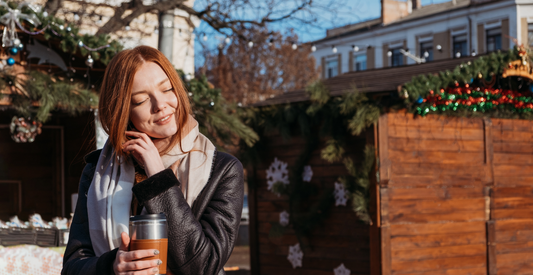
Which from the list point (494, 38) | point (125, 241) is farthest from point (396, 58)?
point (125, 241)

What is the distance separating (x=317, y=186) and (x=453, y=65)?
2.32 m

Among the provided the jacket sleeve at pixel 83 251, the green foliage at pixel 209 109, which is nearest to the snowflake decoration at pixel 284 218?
the green foliage at pixel 209 109

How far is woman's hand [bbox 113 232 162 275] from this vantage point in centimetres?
141

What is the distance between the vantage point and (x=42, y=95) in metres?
5.40

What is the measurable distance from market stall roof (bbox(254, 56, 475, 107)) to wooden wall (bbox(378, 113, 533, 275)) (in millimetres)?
420

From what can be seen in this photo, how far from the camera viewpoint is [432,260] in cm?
695

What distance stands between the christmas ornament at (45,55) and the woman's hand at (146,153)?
4632mm

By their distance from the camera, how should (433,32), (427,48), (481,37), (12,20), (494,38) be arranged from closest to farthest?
(12,20) < (494,38) < (481,37) < (433,32) < (427,48)

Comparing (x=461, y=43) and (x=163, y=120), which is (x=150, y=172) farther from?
(x=461, y=43)

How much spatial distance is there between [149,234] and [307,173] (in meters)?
6.19

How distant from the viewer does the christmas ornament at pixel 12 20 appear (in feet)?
17.1

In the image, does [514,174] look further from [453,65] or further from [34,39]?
[34,39]

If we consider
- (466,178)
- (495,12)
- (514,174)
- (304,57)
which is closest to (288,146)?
(466,178)

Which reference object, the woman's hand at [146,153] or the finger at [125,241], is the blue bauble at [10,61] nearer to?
the woman's hand at [146,153]
